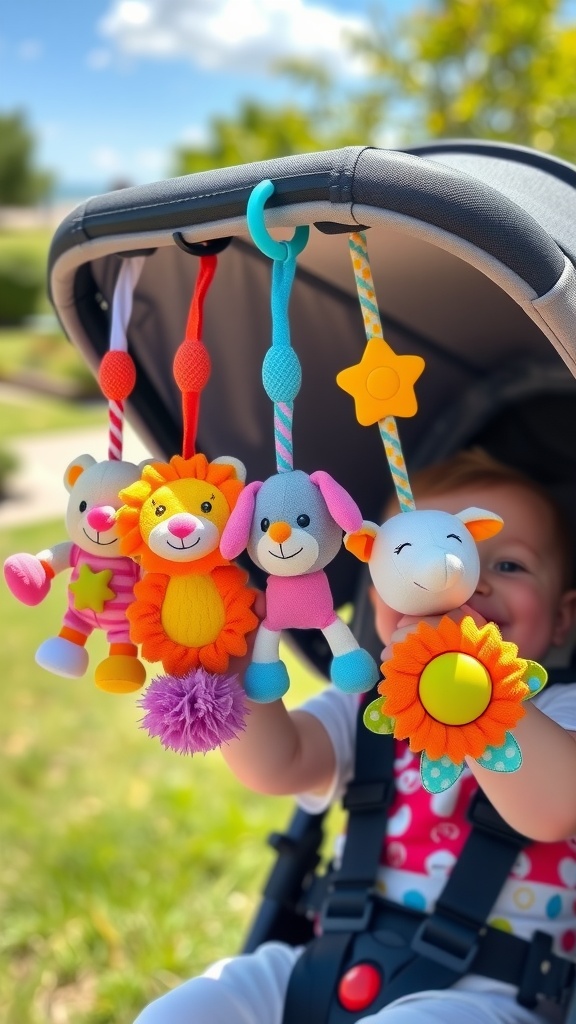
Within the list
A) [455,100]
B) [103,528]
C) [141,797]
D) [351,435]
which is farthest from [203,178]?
[455,100]

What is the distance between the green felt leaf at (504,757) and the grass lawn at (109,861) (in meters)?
1.07

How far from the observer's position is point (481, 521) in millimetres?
821

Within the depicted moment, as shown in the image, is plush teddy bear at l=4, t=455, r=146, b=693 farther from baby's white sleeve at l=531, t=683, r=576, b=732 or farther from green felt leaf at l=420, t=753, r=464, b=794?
baby's white sleeve at l=531, t=683, r=576, b=732

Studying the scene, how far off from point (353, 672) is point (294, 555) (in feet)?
0.38

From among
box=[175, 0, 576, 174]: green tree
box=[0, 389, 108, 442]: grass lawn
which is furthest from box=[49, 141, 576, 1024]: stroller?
box=[0, 389, 108, 442]: grass lawn

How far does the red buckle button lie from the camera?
43.1 inches

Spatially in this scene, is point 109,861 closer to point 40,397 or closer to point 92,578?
point 92,578

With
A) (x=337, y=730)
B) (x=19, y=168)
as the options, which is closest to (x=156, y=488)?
(x=337, y=730)

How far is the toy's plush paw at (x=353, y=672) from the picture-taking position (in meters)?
0.81

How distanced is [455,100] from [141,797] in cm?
311

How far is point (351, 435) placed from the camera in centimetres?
149

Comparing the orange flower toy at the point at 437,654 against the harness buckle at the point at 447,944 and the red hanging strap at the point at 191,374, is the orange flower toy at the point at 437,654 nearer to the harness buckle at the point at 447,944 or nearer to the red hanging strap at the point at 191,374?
the red hanging strap at the point at 191,374

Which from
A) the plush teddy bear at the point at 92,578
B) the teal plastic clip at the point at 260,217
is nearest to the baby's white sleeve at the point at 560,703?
the plush teddy bear at the point at 92,578

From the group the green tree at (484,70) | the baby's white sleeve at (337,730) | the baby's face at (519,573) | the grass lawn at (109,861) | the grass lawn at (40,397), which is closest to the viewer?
the baby's face at (519,573)
